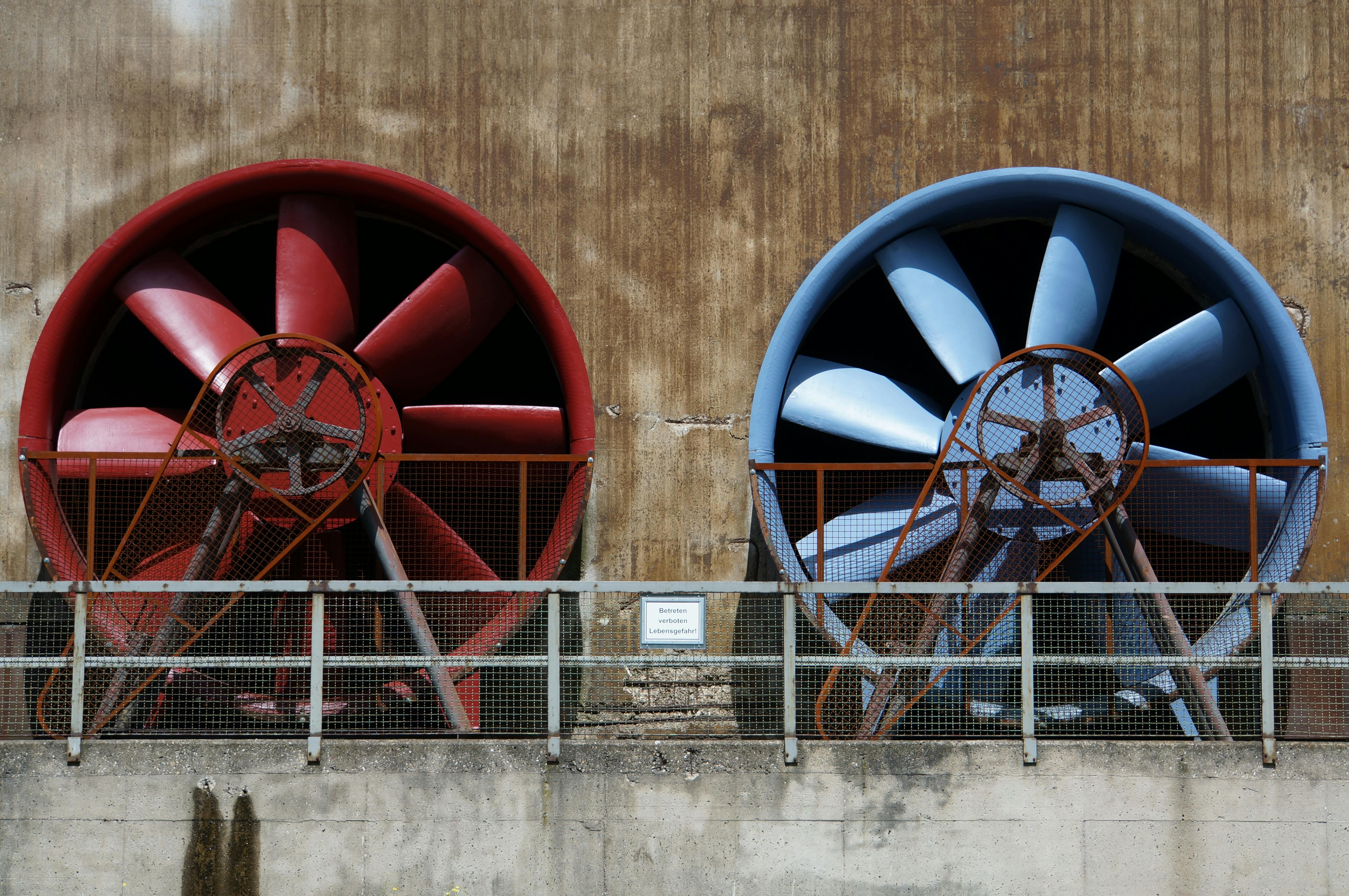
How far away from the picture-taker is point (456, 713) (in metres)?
6.92

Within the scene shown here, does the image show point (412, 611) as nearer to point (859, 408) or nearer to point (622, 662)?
point (622, 662)

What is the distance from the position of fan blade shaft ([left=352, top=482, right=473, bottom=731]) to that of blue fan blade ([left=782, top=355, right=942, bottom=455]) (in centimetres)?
282

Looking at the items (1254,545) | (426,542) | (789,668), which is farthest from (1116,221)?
(426,542)

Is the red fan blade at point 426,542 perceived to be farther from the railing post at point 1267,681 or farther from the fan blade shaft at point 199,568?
the railing post at point 1267,681

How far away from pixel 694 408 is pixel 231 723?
Answer: 3.79 meters

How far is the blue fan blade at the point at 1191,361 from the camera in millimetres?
7832

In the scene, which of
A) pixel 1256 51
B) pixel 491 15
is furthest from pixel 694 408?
pixel 1256 51

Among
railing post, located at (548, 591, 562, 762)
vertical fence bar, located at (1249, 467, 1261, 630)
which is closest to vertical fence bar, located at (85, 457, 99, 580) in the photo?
railing post, located at (548, 591, 562, 762)

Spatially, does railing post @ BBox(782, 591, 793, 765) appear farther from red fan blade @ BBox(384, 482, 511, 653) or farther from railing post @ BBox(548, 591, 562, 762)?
red fan blade @ BBox(384, 482, 511, 653)

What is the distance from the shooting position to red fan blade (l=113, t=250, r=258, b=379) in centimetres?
768

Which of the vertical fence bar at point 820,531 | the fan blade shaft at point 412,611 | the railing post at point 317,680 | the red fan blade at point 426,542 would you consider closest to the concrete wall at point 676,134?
the vertical fence bar at point 820,531

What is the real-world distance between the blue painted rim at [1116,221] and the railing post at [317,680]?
316cm

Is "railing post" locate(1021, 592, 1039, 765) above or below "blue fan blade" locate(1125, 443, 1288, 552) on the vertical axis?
below

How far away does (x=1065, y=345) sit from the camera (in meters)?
7.62
